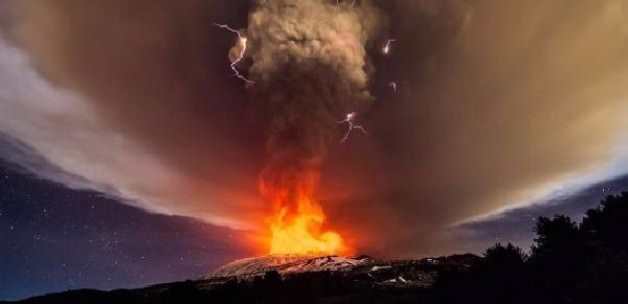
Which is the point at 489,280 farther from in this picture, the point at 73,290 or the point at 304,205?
the point at 73,290

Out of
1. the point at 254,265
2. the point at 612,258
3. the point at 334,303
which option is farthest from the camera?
the point at 254,265

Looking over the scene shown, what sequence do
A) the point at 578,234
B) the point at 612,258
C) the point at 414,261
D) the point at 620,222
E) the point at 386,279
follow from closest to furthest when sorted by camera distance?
the point at 612,258
the point at 578,234
the point at 620,222
the point at 386,279
the point at 414,261

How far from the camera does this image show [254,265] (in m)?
179

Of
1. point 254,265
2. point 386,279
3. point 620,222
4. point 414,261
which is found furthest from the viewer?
point 254,265

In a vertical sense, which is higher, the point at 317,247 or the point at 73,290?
the point at 317,247

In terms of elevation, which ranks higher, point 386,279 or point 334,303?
point 386,279

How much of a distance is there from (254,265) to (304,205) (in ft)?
104

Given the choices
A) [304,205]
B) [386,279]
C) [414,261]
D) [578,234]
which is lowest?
[578,234]

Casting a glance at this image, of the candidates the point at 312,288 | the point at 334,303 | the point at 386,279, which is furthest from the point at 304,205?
the point at 334,303

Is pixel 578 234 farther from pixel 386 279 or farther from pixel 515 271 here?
pixel 386 279

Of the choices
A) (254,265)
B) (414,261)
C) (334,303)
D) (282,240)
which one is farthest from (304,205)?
(334,303)

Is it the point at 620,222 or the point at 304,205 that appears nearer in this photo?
the point at 620,222

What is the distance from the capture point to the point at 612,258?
1318 inches

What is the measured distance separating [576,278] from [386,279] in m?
89.9
